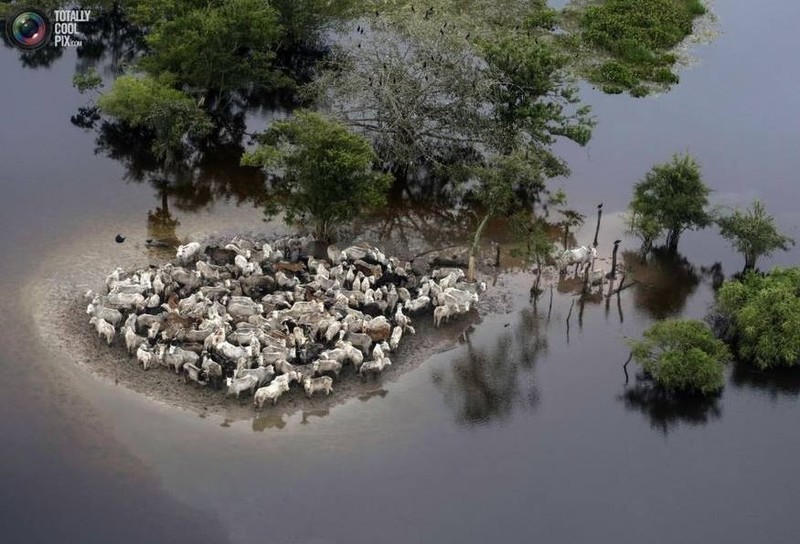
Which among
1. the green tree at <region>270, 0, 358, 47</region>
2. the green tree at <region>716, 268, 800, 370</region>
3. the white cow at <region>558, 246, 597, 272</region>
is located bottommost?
the green tree at <region>716, 268, 800, 370</region>

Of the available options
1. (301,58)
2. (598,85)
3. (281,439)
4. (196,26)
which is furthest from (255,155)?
(598,85)

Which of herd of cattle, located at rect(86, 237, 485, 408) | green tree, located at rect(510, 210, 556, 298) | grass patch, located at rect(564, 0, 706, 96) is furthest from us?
grass patch, located at rect(564, 0, 706, 96)

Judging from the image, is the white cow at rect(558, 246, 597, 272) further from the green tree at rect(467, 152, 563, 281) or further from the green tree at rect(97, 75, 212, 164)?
the green tree at rect(97, 75, 212, 164)

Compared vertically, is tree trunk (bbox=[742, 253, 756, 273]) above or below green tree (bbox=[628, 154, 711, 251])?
below

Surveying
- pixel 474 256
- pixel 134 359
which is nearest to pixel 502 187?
pixel 474 256

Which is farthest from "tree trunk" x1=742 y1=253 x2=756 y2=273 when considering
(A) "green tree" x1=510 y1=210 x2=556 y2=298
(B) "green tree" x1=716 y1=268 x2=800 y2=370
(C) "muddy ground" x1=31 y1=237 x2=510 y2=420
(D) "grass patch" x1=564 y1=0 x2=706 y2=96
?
(D) "grass patch" x1=564 y1=0 x2=706 y2=96

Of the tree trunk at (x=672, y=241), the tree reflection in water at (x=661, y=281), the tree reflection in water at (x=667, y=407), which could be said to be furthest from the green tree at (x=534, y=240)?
the tree reflection in water at (x=667, y=407)

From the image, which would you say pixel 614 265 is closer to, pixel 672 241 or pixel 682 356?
pixel 672 241
